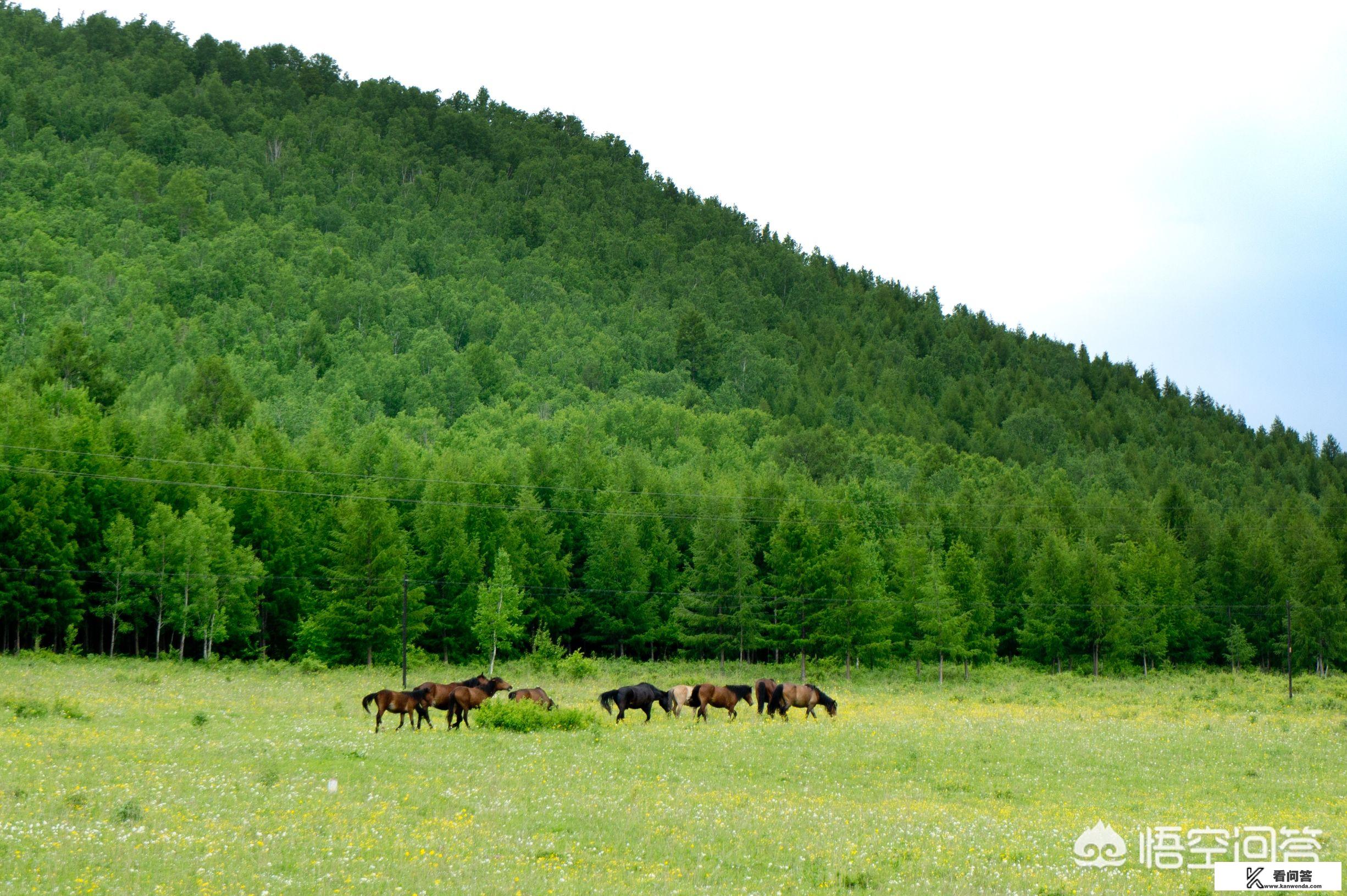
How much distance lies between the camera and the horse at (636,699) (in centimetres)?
3869

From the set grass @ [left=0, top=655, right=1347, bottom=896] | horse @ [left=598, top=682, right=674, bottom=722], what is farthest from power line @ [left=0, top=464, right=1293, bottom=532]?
horse @ [left=598, top=682, right=674, bottom=722]

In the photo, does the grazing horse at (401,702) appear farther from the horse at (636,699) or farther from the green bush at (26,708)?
the green bush at (26,708)

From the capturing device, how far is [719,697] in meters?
40.9

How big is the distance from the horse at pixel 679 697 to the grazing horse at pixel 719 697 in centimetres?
28

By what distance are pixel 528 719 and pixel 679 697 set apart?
8.30 metres

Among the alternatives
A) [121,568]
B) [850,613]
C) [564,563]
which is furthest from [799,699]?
[121,568]

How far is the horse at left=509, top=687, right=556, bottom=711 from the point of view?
37.6 meters

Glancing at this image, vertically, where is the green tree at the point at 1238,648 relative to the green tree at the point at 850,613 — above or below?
below

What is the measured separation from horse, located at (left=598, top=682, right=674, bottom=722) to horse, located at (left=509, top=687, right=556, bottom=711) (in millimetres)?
2044

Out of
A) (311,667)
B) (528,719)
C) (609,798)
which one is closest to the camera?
(609,798)

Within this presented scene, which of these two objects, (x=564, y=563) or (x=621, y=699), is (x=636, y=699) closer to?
(x=621, y=699)

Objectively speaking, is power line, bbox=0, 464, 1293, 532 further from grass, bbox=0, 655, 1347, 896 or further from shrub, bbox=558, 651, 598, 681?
grass, bbox=0, 655, 1347, 896

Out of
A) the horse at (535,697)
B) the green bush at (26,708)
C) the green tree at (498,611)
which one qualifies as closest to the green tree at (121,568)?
the green tree at (498,611)

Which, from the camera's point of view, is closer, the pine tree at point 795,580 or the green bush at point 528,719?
the green bush at point 528,719
